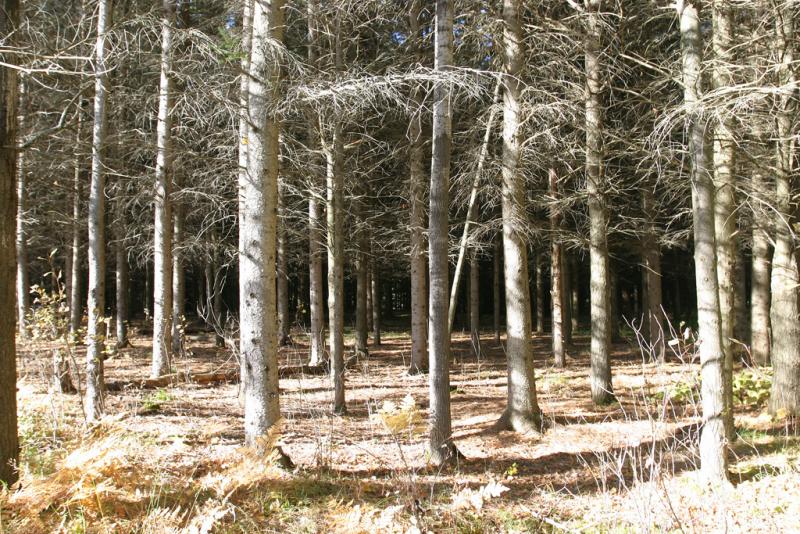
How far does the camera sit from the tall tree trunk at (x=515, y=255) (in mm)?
8258

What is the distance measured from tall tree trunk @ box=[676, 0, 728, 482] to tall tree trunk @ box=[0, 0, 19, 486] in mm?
6191

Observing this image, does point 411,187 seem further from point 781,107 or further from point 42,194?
point 42,194

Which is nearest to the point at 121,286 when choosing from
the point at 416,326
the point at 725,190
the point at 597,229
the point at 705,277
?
the point at 416,326

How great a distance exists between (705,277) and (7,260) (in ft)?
21.4

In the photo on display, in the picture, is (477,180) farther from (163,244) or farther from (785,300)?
(163,244)

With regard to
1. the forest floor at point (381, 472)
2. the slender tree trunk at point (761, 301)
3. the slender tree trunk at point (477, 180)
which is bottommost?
the forest floor at point (381, 472)

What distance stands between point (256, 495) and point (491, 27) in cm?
681

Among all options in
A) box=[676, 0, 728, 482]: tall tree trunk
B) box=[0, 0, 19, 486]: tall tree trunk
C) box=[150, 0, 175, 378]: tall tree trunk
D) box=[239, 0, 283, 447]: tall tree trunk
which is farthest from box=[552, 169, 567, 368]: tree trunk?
box=[0, 0, 19, 486]: tall tree trunk

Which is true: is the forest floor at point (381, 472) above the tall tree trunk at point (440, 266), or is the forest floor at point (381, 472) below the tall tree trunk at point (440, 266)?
below

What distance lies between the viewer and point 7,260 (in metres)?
4.54

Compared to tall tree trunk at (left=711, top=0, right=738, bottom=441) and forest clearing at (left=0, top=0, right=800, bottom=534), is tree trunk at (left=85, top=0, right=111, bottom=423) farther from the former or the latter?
tall tree trunk at (left=711, top=0, right=738, bottom=441)

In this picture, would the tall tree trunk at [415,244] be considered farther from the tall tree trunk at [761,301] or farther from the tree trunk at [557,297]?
the tall tree trunk at [761,301]

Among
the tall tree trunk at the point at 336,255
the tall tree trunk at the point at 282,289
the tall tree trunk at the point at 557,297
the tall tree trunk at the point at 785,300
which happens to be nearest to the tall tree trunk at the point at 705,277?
the tall tree trunk at the point at 785,300

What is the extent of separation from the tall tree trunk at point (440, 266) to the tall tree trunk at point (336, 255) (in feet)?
8.85
